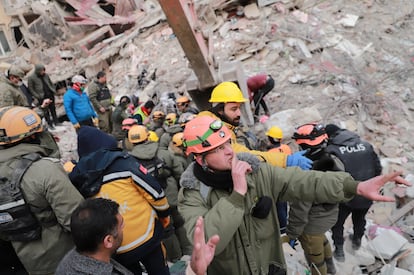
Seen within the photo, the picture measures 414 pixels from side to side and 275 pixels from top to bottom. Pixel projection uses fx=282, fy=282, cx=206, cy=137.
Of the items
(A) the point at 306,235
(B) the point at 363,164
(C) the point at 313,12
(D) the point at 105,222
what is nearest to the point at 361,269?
(A) the point at 306,235

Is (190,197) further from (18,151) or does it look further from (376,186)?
(18,151)

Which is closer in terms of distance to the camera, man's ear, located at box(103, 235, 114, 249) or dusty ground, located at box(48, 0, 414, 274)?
man's ear, located at box(103, 235, 114, 249)

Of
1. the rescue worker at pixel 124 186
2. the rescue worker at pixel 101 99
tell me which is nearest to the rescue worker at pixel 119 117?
the rescue worker at pixel 101 99

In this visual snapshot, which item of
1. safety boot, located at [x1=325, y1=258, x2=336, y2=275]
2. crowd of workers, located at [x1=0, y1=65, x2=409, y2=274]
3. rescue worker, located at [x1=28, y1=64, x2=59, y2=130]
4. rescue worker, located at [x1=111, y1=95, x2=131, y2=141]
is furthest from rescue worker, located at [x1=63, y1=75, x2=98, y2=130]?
safety boot, located at [x1=325, y1=258, x2=336, y2=275]

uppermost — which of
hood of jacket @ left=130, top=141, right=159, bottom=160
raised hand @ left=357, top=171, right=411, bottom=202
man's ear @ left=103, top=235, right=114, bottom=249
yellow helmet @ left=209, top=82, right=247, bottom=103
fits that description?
man's ear @ left=103, top=235, right=114, bottom=249

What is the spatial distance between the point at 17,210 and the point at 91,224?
0.83m

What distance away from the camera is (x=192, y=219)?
1696 millimetres

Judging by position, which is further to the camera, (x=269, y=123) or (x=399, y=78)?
(x=399, y=78)

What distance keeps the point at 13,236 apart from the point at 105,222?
1.02 m

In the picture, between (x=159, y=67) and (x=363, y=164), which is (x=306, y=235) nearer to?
(x=363, y=164)

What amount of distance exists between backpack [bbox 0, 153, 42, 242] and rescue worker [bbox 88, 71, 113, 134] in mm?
4556

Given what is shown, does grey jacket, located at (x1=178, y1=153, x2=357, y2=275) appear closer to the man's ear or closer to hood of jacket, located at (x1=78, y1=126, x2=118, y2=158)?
the man's ear

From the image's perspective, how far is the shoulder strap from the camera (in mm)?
1900

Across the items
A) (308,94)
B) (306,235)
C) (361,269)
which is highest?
(306,235)
